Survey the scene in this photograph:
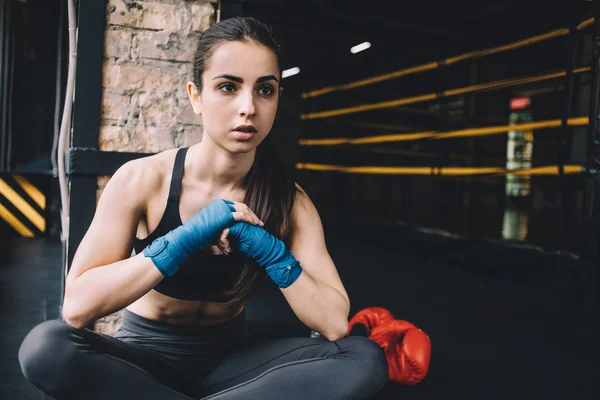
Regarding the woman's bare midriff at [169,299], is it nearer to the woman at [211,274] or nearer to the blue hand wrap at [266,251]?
the woman at [211,274]

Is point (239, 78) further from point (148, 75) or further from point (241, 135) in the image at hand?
point (148, 75)

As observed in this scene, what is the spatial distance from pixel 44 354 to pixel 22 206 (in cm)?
416

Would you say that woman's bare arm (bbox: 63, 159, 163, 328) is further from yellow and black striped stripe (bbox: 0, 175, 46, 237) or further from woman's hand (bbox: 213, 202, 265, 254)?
yellow and black striped stripe (bbox: 0, 175, 46, 237)

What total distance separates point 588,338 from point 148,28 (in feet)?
7.80

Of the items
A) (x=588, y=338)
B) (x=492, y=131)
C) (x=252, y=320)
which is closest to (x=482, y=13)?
(x=492, y=131)

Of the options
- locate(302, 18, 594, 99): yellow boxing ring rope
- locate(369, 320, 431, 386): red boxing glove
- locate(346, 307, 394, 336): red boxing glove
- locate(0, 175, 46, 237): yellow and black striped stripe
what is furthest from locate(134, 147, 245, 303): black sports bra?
locate(0, 175, 46, 237): yellow and black striped stripe

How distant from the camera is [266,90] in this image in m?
A: 1.33

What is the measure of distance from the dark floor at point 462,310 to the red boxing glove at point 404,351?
0.05 meters

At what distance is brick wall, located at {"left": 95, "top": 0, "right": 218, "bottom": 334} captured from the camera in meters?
1.89

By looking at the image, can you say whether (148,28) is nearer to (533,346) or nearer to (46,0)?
(533,346)

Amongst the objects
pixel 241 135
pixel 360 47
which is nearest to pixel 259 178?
pixel 241 135

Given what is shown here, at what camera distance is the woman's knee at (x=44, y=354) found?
1098 mm

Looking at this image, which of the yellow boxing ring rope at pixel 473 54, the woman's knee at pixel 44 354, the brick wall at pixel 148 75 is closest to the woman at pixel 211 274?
the woman's knee at pixel 44 354

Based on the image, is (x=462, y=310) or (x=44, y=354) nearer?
(x=44, y=354)
